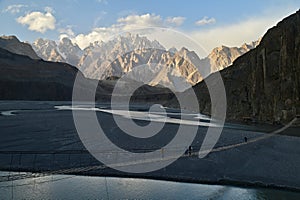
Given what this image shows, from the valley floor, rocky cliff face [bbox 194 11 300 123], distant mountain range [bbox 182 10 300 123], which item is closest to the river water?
the valley floor

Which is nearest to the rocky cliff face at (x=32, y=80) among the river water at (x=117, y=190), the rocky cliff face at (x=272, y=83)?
the rocky cliff face at (x=272, y=83)

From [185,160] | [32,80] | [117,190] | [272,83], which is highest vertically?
[32,80]

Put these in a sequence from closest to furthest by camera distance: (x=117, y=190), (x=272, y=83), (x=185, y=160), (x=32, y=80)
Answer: (x=117, y=190) < (x=185, y=160) < (x=272, y=83) < (x=32, y=80)

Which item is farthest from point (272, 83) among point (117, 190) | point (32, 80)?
point (32, 80)

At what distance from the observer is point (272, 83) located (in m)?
68.9

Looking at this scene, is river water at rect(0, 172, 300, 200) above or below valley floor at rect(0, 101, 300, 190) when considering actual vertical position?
below

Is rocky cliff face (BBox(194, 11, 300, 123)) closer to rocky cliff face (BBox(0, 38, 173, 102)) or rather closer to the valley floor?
the valley floor

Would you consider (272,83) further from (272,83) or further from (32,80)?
(32,80)

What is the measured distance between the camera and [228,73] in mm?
103625

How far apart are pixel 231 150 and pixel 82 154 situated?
1616 cm

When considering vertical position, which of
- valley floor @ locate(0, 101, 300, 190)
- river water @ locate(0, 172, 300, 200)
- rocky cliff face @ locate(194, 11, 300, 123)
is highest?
rocky cliff face @ locate(194, 11, 300, 123)

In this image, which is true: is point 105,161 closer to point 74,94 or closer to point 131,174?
point 131,174

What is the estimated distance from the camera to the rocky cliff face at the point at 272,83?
2419 inches

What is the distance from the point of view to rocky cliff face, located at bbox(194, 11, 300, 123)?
61.4m
